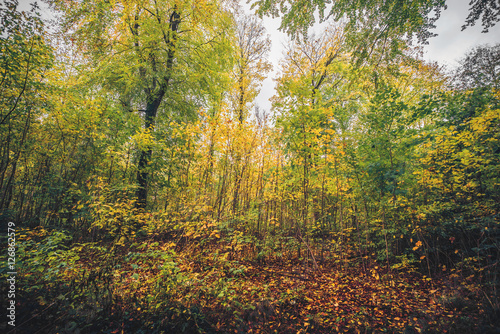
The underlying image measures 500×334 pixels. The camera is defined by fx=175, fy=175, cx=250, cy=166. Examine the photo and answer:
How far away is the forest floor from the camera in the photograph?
2162mm

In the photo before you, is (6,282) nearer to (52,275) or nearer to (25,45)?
(52,275)

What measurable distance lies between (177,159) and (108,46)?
5.27m

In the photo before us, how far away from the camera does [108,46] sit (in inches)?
251

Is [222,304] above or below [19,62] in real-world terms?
below

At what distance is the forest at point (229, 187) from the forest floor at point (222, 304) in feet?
0.09

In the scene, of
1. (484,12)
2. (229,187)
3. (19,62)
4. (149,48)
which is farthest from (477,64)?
(19,62)

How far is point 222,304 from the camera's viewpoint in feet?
9.07

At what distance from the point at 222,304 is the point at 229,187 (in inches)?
123

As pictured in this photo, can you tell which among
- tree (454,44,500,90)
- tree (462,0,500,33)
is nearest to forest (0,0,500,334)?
tree (462,0,500,33)

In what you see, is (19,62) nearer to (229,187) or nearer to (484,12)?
(229,187)

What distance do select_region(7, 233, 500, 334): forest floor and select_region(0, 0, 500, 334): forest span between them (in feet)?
0.09

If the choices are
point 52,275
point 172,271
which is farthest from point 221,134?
point 52,275

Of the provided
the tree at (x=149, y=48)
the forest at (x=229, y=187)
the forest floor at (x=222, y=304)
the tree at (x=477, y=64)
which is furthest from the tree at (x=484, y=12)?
the tree at (x=477, y=64)

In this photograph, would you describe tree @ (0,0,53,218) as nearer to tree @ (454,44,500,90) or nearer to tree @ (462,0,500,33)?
tree @ (462,0,500,33)
